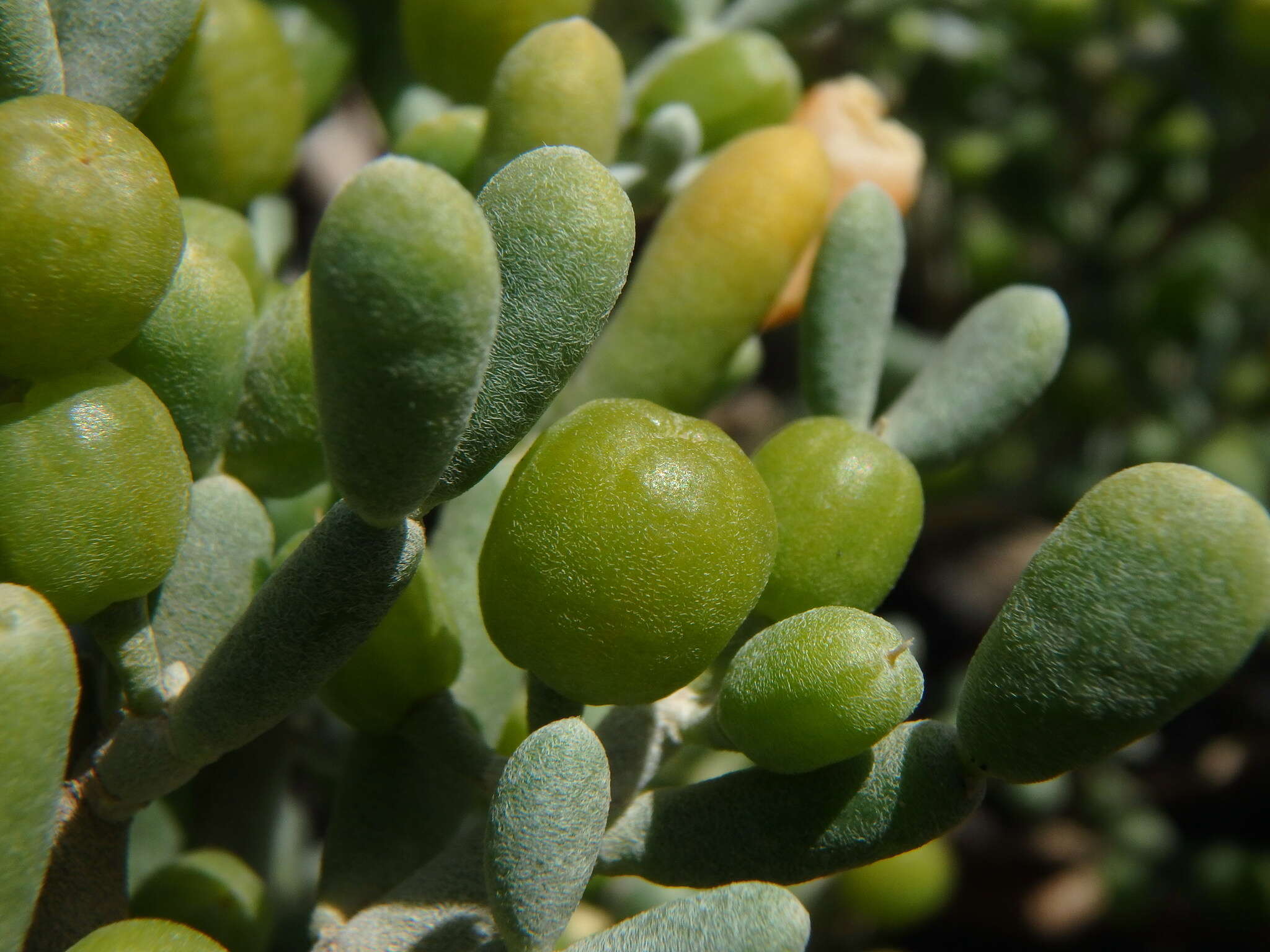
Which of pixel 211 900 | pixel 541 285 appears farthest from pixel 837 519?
pixel 211 900

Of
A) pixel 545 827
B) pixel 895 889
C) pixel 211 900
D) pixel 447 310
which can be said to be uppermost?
pixel 447 310

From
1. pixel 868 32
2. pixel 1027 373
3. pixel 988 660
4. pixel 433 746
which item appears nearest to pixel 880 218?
pixel 1027 373

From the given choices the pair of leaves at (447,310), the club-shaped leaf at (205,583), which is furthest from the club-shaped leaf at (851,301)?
the club-shaped leaf at (205,583)

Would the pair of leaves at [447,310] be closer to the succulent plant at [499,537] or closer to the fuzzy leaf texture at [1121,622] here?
the succulent plant at [499,537]

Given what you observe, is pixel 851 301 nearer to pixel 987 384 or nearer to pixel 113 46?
pixel 987 384

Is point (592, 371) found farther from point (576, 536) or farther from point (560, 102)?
point (576, 536)

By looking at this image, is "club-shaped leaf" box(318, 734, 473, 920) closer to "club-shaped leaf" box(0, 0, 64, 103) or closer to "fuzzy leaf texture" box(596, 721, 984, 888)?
"fuzzy leaf texture" box(596, 721, 984, 888)
